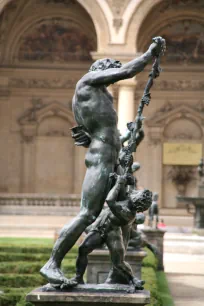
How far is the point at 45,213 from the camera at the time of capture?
2714 centimetres

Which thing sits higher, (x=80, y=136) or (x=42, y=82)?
(x=42, y=82)

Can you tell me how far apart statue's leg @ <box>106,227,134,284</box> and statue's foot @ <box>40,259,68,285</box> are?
1.50 feet

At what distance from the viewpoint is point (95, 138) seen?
664 centimetres

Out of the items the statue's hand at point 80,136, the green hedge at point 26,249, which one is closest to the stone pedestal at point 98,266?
the statue's hand at point 80,136

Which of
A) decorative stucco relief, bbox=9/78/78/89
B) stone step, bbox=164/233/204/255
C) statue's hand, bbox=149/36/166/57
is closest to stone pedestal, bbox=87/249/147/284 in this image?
statue's hand, bbox=149/36/166/57

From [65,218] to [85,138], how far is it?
64.1ft

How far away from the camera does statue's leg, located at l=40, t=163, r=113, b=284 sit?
6.37 metres

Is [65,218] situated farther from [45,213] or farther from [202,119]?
[202,119]

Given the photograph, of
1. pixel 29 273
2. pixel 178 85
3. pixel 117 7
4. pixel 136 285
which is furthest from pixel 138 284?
pixel 178 85

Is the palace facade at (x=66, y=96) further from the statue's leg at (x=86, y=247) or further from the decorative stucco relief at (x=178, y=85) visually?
the statue's leg at (x=86, y=247)

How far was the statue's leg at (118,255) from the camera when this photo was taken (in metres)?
6.41

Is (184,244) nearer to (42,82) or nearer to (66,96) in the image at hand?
(66,96)

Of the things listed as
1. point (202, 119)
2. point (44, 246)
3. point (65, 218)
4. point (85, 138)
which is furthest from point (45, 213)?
point (85, 138)

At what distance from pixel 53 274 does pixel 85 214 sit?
56 centimetres
